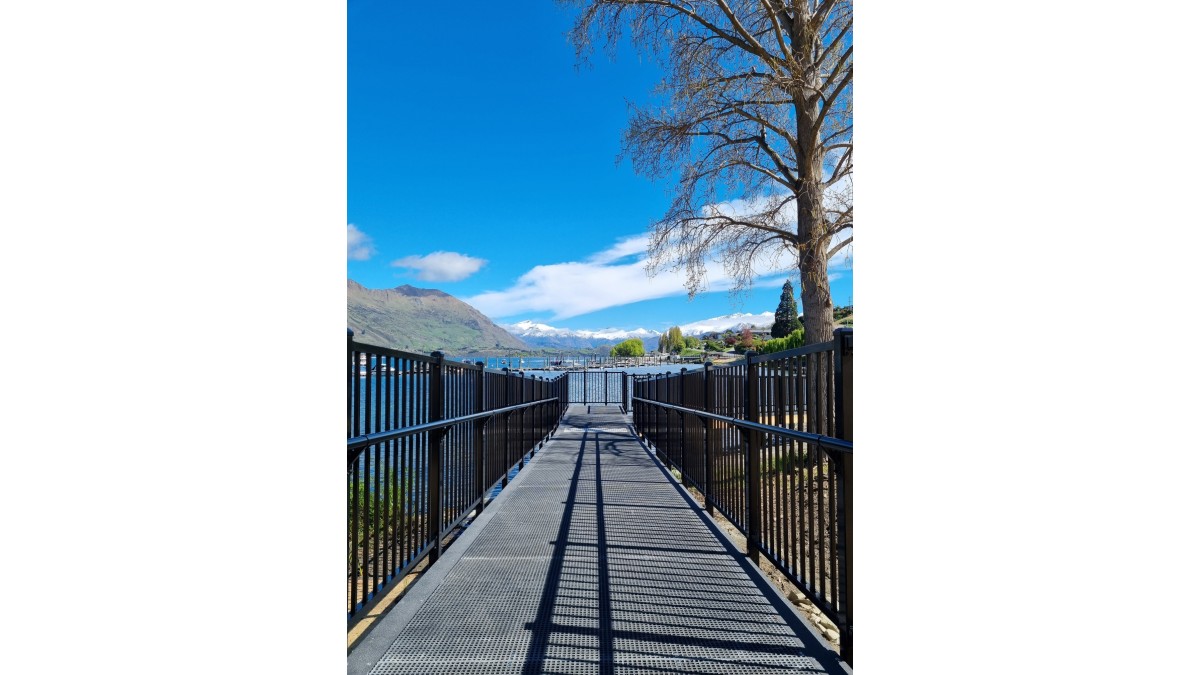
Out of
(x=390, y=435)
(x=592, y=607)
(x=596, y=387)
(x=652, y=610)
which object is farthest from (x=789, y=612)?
(x=596, y=387)

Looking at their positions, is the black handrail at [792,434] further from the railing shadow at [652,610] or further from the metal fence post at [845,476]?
the railing shadow at [652,610]

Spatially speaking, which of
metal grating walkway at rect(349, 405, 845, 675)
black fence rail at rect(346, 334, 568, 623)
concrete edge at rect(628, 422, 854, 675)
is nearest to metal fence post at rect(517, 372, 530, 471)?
black fence rail at rect(346, 334, 568, 623)

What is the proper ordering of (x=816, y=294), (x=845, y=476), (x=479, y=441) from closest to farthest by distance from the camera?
(x=845, y=476) < (x=479, y=441) < (x=816, y=294)

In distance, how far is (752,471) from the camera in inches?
142

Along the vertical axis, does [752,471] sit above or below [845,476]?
below

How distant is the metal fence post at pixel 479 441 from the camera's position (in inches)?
186

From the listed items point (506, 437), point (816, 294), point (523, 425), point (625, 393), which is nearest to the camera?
point (506, 437)

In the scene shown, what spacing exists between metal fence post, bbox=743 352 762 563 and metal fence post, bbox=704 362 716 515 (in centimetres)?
119

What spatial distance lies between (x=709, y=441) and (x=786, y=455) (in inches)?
75.4

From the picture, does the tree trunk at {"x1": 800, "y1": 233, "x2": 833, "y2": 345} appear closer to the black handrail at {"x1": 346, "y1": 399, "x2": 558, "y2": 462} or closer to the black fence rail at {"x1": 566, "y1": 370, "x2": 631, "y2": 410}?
the black handrail at {"x1": 346, "y1": 399, "x2": 558, "y2": 462}

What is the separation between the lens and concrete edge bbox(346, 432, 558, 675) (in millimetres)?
2270

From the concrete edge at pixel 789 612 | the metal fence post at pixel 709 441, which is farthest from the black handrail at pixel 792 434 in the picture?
the concrete edge at pixel 789 612

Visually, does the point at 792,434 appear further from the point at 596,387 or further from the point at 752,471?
the point at 596,387
